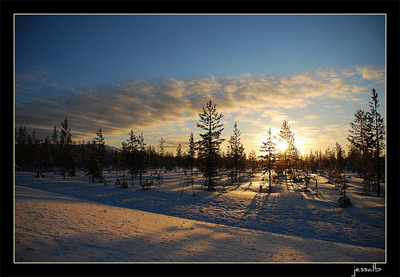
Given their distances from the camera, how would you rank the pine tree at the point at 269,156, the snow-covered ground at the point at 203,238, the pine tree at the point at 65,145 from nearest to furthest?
1. the snow-covered ground at the point at 203,238
2. the pine tree at the point at 269,156
3. the pine tree at the point at 65,145

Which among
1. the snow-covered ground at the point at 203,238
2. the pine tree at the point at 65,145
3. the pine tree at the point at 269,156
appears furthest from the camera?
the pine tree at the point at 65,145

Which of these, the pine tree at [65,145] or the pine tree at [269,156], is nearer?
the pine tree at [269,156]

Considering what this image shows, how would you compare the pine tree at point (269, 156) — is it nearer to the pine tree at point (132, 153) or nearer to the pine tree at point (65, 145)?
the pine tree at point (132, 153)

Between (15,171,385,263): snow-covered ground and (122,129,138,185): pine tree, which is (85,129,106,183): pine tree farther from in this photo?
(15,171,385,263): snow-covered ground

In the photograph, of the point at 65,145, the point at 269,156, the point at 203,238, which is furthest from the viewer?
the point at 65,145

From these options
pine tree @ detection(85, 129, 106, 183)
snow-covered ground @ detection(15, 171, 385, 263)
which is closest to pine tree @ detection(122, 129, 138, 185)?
pine tree @ detection(85, 129, 106, 183)

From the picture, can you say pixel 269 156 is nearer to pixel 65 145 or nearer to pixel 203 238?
pixel 203 238

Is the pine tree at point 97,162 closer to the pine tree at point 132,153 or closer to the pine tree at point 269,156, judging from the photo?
the pine tree at point 132,153

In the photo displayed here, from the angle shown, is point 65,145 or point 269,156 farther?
point 65,145

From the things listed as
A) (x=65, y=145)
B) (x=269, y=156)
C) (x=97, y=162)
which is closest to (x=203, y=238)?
(x=269, y=156)

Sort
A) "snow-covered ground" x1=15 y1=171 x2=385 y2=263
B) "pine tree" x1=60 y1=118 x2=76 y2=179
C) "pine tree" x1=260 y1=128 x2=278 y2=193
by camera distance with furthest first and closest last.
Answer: "pine tree" x1=60 y1=118 x2=76 y2=179 < "pine tree" x1=260 y1=128 x2=278 y2=193 < "snow-covered ground" x1=15 y1=171 x2=385 y2=263

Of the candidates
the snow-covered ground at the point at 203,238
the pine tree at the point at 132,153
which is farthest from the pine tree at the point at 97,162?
the snow-covered ground at the point at 203,238
